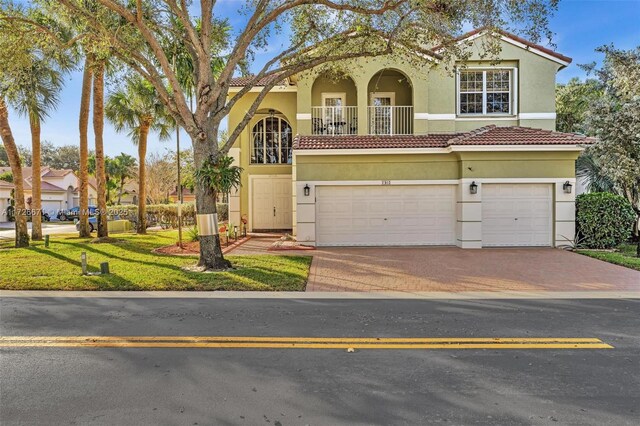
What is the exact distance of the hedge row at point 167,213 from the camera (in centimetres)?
3038

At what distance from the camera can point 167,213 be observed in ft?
101

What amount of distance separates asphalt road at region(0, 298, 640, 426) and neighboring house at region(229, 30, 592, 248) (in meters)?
9.07

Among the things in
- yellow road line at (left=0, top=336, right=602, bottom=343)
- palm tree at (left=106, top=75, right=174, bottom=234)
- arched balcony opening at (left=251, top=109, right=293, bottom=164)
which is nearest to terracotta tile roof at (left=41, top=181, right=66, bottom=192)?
palm tree at (left=106, top=75, right=174, bottom=234)

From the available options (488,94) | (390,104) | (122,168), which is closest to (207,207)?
(390,104)

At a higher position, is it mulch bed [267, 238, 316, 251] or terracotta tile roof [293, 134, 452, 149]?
terracotta tile roof [293, 134, 452, 149]

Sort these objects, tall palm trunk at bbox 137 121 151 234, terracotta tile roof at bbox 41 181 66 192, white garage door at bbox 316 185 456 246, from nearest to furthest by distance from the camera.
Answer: white garage door at bbox 316 185 456 246
tall palm trunk at bbox 137 121 151 234
terracotta tile roof at bbox 41 181 66 192

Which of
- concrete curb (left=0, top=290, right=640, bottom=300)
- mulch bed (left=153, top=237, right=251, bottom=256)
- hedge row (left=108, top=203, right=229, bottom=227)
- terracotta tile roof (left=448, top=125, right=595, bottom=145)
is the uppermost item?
terracotta tile roof (left=448, top=125, right=595, bottom=145)

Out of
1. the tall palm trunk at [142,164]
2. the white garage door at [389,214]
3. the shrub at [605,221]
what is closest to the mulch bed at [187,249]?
the white garage door at [389,214]

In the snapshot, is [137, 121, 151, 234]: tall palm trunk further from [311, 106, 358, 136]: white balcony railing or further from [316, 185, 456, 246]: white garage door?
[316, 185, 456, 246]: white garage door

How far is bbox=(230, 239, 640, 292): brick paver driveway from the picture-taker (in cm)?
923

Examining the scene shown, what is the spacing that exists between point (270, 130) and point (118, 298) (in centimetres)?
1457

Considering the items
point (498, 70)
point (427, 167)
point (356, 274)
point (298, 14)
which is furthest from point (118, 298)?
point (498, 70)

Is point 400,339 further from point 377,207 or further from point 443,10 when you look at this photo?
point 377,207

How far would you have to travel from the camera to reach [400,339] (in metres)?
5.65
